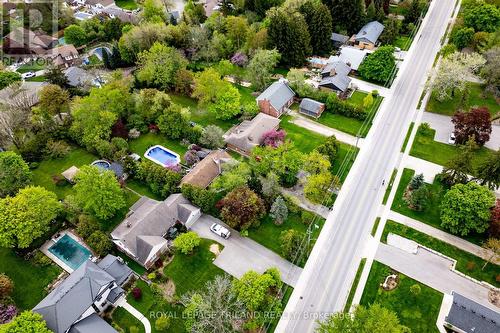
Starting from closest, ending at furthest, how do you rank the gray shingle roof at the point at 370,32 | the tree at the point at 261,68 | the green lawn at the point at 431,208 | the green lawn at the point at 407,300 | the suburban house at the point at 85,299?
the suburban house at the point at 85,299 < the green lawn at the point at 407,300 < the green lawn at the point at 431,208 < the tree at the point at 261,68 < the gray shingle roof at the point at 370,32

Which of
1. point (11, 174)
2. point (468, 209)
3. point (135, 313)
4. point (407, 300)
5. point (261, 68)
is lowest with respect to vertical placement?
point (135, 313)

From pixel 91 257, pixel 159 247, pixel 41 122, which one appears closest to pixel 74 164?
pixel 41 122

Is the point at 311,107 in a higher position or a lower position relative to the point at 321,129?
higher

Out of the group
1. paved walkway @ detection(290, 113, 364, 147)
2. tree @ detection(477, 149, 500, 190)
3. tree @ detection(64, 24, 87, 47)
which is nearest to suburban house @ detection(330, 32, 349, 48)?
paved walkway @ detection(290, 113, 364, 147)

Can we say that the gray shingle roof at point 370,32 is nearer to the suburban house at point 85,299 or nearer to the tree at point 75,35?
the tree at point 75,35

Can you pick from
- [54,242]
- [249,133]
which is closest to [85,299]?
[54,242]

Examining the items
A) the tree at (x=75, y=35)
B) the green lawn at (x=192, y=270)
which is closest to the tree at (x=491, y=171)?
the green lawn at (x=192, y=270)

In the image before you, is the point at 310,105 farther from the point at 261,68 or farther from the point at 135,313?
the point at 135,313

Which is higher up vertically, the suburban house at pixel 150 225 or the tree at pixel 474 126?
the tree at pixel 474 126
